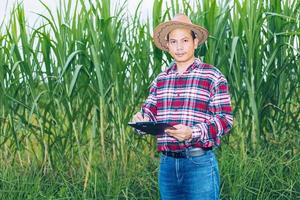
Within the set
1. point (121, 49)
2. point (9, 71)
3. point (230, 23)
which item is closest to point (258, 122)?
point (230, 23)

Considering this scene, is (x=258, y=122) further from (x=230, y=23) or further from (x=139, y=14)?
(x=139, y=14)

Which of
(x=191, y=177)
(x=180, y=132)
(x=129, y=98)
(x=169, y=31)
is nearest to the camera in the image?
(x=180, y=132)

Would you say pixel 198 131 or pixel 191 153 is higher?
pixel 198 131

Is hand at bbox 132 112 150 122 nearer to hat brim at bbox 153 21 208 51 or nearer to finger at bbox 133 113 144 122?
finger at bbox 133 113 144 122

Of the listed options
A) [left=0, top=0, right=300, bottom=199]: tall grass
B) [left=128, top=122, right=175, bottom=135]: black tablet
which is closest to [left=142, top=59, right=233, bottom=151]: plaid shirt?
[left=128, top=122, right=175, bottom=135]: black tablet

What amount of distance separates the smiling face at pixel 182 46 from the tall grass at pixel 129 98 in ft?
3.15

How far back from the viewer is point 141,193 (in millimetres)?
3506

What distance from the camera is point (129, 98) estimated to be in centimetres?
368

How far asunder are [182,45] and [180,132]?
0.39 meters

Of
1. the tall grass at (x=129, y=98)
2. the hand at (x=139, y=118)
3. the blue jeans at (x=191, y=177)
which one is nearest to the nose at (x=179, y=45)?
the hand at (x=139, y=118)

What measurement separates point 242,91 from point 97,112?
2.89 feet

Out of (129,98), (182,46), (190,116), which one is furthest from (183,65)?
(129,98)

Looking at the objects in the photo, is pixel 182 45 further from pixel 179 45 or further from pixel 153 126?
pixel 153 126

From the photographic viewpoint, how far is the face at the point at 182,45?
2393 mm
